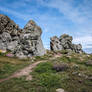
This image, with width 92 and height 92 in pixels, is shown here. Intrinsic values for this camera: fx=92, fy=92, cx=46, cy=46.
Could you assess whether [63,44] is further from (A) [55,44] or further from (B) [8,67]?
(B) [8,67]

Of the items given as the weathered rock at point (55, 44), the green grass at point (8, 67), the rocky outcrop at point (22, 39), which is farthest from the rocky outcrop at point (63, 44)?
the green grass at point (8, 67)

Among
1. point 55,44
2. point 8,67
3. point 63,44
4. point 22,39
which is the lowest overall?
point 8,67

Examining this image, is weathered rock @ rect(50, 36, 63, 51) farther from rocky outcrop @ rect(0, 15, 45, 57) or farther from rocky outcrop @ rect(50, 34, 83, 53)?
rocky outcrop @ rect(0, 15, 45, 57)

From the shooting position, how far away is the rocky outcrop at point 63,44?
48.8m

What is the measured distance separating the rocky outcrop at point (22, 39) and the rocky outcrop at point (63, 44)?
19.7 meters

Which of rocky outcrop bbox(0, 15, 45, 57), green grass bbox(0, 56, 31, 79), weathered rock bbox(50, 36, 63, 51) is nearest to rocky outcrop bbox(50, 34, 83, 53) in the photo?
weathered rock bbox(50, 36, 63, 51)

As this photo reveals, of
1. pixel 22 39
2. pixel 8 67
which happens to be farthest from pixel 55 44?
pixel 8 67

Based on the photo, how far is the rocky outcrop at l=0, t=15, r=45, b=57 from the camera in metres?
25.4

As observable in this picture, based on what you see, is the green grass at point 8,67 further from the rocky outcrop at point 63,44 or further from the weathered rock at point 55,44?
the rocky outcrop at point 63,44

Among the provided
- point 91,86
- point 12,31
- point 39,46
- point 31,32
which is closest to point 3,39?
point 12,31

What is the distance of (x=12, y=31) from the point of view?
109ft

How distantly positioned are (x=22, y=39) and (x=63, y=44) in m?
30.1

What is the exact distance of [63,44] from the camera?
170 feet

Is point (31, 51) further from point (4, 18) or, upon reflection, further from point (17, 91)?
point (17, 91)
